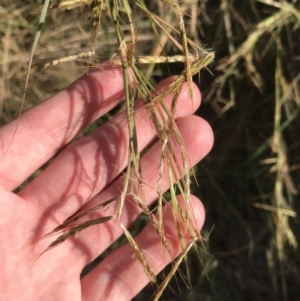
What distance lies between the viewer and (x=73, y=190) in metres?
1.00

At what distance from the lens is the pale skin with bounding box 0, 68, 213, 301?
971 mm

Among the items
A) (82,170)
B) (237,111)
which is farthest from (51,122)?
(237,111)

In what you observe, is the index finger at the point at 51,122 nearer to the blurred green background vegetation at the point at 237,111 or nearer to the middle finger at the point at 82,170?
the middle finger at the point at 82,170

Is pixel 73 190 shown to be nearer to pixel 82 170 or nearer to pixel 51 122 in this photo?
pixel 82 170

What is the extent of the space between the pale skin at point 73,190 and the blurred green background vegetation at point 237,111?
269 mm

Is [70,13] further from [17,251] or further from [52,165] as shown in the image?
[17,251]

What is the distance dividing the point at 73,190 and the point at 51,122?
146 millimetres

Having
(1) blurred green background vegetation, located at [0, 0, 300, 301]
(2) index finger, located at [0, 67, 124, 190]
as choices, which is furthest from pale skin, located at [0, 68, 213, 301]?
(1) blurred green background vegetation, located at [0, 0, 300, 301]

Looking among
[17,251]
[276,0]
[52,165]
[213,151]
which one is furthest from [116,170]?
[276,0]

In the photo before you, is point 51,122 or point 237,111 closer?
point 51,122

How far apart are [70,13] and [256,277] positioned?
0.90 meters

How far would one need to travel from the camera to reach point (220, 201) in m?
1.37

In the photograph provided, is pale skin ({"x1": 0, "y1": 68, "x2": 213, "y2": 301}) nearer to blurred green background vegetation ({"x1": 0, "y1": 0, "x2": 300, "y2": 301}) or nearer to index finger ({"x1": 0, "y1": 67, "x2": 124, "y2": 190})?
index finger ({"x1": 0, "y1": 67, "x2": 124, "y2": 190})

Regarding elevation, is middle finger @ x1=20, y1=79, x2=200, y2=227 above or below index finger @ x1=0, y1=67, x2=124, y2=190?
below
